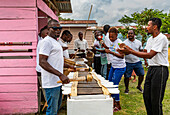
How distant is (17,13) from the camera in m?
4.04

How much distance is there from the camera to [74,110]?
6.63ft

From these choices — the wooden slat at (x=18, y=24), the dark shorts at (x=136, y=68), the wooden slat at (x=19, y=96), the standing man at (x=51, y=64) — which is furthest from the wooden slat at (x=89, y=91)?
the dark shorts at (x=136, y=68)

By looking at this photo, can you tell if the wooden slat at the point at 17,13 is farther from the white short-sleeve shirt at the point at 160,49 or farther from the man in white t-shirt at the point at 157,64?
the white short-sleeve shirt at the point at 160,49

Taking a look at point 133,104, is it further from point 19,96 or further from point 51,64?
point 51,64

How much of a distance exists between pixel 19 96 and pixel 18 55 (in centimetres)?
102

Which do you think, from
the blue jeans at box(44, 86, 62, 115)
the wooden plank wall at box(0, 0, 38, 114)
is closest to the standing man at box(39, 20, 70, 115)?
the blue jeans at box(44, 86, 62, 115)

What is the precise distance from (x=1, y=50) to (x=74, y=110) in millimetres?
2907

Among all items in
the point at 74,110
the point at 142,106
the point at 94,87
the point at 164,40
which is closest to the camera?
the point at 74,110

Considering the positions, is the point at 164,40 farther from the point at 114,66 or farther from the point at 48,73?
the point at 48,73

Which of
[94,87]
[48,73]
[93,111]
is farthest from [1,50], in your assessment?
[93,111]

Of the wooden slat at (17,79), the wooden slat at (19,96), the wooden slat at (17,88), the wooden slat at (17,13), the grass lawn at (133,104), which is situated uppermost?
the wooden slat at (17,13)

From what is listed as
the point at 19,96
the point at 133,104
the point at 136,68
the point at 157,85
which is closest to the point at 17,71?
the point at 19,96

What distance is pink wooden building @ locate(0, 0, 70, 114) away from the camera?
4.03m

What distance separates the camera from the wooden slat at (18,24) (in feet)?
13.2
